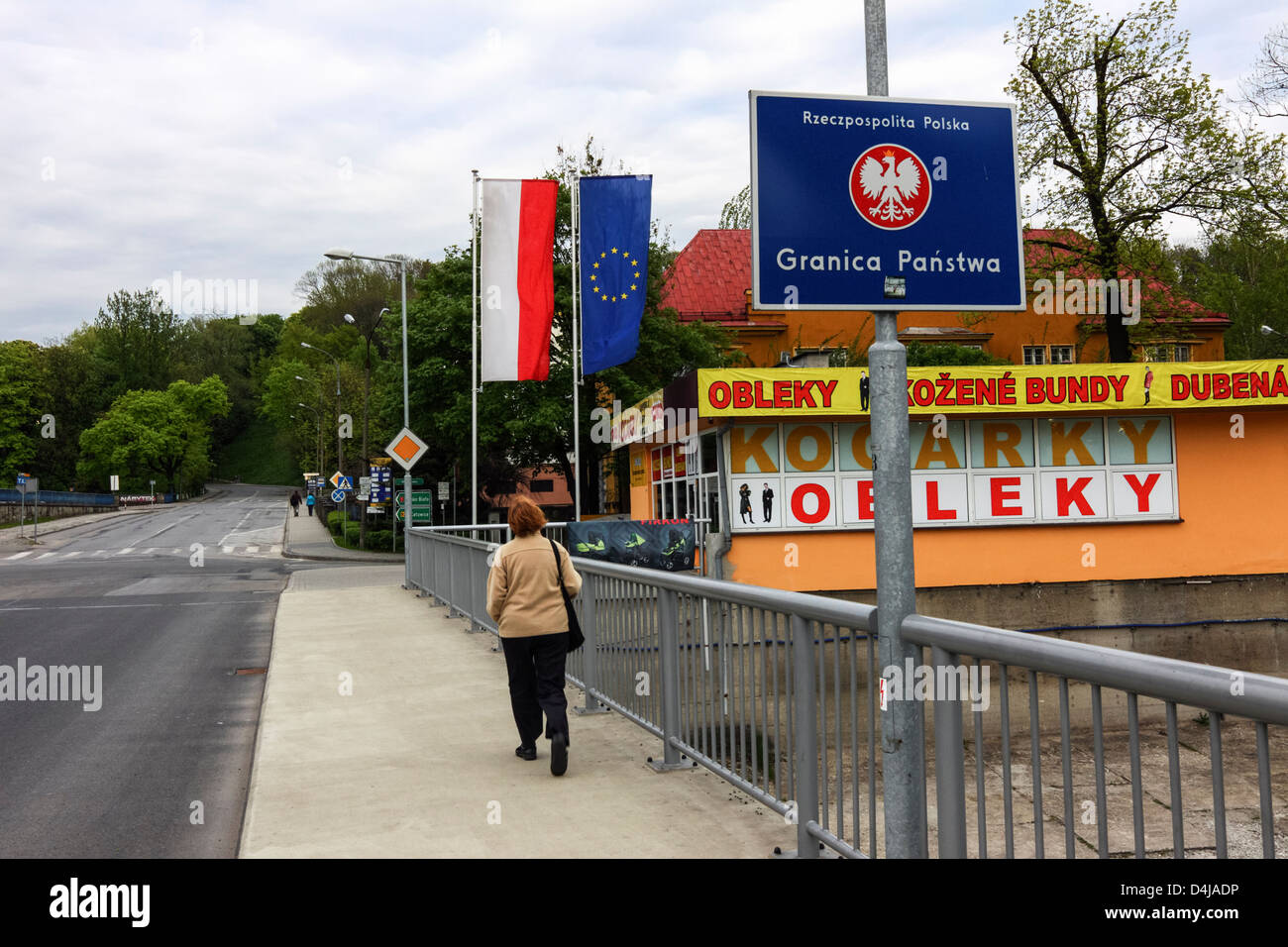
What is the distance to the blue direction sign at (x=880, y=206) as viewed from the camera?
399cm

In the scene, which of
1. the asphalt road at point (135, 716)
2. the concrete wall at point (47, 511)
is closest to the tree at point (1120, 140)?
the asphalt road at point (135, 716)

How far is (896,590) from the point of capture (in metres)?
3.84

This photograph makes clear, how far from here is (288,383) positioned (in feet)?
337

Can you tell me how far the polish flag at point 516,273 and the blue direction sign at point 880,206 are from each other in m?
16.0

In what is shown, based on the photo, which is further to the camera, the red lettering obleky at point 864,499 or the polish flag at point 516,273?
the red lettering obleky at point 864,499

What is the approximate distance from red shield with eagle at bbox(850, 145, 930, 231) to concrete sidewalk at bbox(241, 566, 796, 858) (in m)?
2.82

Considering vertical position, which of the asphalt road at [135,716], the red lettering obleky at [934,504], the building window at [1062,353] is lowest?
the asphalt road at [135,716]

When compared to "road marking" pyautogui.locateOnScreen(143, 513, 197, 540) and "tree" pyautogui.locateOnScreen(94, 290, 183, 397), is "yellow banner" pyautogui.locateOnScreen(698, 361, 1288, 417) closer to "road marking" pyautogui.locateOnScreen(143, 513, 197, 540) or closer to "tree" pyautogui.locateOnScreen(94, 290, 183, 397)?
"road marking" pyautogui.locateOnScreen(143, 513, 197, 540)

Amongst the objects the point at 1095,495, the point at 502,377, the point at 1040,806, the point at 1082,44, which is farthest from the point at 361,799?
the point at 1082,44

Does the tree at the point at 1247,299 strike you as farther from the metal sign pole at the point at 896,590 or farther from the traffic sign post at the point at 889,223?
the metal sign pole at the point at 896,590

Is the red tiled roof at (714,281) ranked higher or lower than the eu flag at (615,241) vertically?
higher

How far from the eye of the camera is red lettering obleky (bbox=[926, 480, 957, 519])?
22141 millimetres

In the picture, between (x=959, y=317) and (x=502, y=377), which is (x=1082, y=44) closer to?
(x=959, y=317)

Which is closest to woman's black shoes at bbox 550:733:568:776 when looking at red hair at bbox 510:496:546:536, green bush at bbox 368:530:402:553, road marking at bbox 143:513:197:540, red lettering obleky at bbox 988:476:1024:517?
red hair at bbox 510:496:546:536
